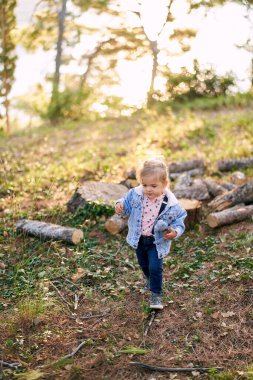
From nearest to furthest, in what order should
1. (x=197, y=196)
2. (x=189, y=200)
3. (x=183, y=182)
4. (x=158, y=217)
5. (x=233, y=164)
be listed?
(x=158, y=217) < (x=189, y=200) < (x=197, y=196) < (x=183, y=182) < (x=233, y=164)

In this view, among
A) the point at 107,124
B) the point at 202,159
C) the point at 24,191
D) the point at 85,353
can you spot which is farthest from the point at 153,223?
the point at 107,124

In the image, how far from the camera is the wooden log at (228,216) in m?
7.15

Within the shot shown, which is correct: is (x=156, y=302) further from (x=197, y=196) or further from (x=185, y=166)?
(x=185, y=166)

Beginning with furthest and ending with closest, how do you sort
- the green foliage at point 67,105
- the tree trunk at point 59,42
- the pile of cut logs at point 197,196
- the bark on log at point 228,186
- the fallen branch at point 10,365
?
the tree trunk at point 59,42, the green foliage at point 67,105, the bark on log at point 228,186, the pile of cut logs at point 197,196, the fallen branch at point 10,365

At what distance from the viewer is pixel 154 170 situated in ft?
15.3

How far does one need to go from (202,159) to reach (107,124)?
804 centimetres

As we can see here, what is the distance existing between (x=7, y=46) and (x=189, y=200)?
1596 cm

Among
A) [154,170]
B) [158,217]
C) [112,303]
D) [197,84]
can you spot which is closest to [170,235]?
[158,217]

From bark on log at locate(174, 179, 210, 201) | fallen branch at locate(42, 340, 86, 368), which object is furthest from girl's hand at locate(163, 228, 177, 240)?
bark on log at locate(174, 179, 210, 201)

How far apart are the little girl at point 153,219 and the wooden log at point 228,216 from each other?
234 centimetres

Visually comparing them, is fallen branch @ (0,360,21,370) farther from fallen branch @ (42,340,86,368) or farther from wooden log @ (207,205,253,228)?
wooden log @ (207,205,253,228)

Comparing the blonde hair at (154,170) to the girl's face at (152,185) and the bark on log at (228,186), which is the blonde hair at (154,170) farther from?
the bark on log at (228,186)

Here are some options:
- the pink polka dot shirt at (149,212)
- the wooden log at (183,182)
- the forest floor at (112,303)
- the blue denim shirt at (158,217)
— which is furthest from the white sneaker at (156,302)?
the wooden log at (183,182)

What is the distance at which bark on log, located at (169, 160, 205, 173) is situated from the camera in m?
10.2
